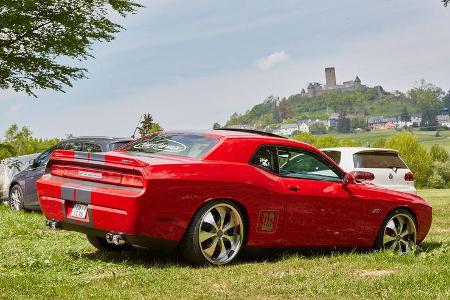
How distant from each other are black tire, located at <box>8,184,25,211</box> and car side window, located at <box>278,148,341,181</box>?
9.54m

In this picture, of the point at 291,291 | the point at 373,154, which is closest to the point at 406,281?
the point at 291,291

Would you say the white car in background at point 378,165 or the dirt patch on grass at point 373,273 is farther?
the white car in background at point 378,165

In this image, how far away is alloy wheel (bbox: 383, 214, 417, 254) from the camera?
848 centimetres

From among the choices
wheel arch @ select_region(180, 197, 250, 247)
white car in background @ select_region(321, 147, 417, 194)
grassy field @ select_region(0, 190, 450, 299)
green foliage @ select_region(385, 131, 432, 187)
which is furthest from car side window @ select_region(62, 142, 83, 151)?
green foliage @ select_region(385, 131, 432, 187)

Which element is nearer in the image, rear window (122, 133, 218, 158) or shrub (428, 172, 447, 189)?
rear window (122, 133, 218, 158)

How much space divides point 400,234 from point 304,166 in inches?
72.9

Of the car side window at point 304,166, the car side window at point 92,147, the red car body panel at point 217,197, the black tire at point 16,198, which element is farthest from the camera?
the black tire at point 16,198

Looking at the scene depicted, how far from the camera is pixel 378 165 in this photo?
13.9 m

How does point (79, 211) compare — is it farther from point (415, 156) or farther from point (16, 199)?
point (415, 156)

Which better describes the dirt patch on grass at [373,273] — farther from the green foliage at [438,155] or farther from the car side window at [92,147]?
the green foliage at [438,155]

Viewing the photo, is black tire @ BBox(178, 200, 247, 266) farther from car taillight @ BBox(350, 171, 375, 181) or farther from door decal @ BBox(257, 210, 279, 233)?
car taillight @ BBox(350, 171, 375, 181)

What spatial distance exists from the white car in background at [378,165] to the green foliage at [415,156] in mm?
122870

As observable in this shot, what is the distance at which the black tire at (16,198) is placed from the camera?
611 inches

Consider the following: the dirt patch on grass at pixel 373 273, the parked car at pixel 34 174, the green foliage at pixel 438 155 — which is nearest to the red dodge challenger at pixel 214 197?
the dirt patch on grass at pixel 373 273
